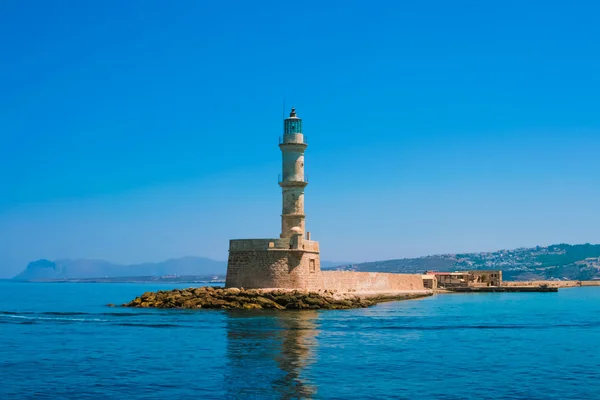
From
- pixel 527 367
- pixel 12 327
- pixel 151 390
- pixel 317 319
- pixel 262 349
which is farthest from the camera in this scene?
pixel 317 319

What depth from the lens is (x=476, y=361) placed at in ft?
66.9

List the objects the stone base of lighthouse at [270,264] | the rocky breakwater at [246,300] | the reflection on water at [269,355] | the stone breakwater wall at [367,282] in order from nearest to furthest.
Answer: the reflection on water at [269,355] < the rocky breakwater at [246,300] < the stone base of lighthouse at [270,264] < the stone breakwater wall at [367,282]

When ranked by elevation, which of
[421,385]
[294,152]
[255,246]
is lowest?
[421,385]

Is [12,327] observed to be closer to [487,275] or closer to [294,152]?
[294,152]

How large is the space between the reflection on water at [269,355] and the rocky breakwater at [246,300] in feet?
11.4

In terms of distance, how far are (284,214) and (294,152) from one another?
3189 millimetres

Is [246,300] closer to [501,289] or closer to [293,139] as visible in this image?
[293,139]

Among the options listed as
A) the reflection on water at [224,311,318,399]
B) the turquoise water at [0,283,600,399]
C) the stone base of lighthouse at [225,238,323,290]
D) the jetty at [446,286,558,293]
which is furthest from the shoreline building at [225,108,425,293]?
the jetty at [446,286,558,293]

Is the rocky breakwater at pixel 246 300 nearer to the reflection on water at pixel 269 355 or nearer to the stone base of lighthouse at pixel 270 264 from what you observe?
the stone base of lighthouse at pixel 270 264

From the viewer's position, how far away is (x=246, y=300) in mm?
35562

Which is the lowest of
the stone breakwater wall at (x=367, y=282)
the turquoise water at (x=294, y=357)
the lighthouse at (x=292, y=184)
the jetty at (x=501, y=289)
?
the turquoise water at (x=294, y=357)

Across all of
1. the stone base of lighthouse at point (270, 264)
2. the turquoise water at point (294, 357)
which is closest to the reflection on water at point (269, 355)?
the turquoise water at point (294, 357)

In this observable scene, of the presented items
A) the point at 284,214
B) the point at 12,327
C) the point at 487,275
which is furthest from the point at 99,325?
the point at 487,275

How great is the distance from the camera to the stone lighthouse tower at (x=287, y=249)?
36.7 metres
